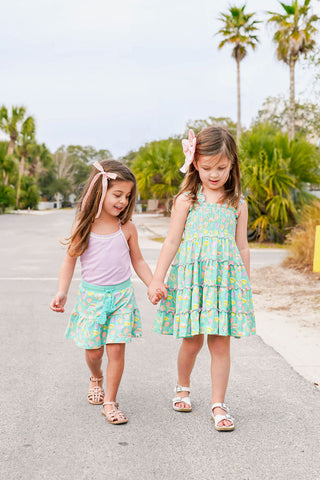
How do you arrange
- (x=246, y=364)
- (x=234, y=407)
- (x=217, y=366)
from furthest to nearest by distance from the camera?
(x=246, y=364) → (x=234, y=407) → (x=217, y=366)

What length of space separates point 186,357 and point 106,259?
0.75 meters

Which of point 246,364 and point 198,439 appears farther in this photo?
point 246,364

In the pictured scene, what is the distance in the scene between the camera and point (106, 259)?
3410 millimetres

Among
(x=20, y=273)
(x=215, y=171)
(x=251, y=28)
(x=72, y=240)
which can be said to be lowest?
(x=20, y=273)

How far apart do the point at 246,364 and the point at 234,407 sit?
38.7 inches

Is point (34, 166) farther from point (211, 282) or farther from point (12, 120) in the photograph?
point (211, 282)

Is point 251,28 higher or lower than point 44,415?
higher

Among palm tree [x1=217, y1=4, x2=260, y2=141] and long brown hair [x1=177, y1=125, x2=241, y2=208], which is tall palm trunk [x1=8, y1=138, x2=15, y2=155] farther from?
long brown hair [x1=177, y1=125, x2=241, y2=208]

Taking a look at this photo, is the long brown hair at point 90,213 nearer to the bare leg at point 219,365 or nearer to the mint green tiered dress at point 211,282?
the mint green tiered dress at point 211,282

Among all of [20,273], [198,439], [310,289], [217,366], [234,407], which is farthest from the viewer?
[20,273]

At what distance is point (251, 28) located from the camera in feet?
110

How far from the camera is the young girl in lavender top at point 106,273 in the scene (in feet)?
10.9

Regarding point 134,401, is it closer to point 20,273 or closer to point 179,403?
point 179,403

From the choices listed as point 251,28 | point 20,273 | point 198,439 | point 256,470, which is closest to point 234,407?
point 198,439
